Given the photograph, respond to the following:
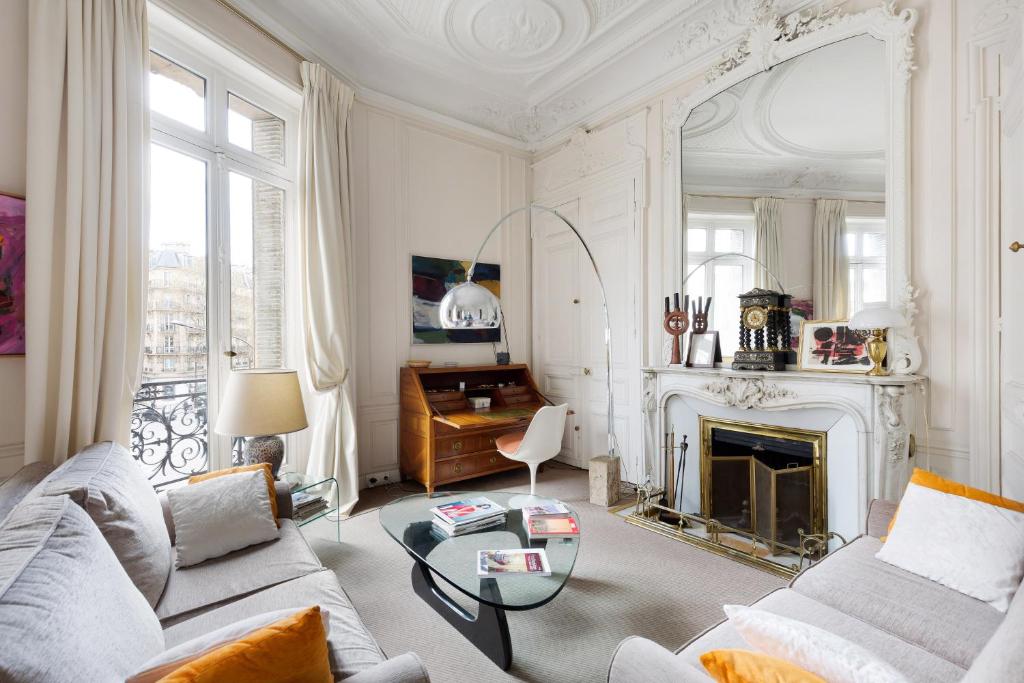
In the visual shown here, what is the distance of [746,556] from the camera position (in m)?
2.62

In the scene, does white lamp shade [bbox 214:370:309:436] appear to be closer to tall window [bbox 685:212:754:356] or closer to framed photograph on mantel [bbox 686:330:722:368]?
framed photograph on mantel [bbox 686:330:722:368]

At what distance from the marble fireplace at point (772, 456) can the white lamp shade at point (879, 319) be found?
0.96 ft

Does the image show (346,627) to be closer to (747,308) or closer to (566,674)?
(566,674)

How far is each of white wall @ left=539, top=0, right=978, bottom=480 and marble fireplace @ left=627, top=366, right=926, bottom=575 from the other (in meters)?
0.15

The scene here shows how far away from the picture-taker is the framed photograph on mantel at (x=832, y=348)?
2654 millimetres

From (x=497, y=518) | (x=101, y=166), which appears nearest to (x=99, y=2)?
(x=101, y=166)

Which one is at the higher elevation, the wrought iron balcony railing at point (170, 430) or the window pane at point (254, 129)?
the window pane at point (254, 129)

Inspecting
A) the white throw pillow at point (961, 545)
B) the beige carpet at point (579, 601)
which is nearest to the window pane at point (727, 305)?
the beige carpet at point (579, 601)

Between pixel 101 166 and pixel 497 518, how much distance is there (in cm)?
243

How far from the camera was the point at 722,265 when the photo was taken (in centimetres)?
330

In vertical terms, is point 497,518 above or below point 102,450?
below

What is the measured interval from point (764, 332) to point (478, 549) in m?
2.32

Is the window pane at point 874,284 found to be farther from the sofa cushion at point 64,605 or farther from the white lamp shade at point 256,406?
the sofa cushion at point 64,605

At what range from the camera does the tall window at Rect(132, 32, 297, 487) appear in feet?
8.54
